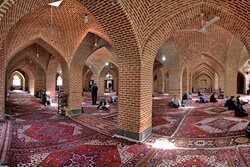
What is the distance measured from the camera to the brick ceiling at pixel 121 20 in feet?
14.9

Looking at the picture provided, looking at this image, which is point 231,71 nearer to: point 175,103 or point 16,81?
point 175,103

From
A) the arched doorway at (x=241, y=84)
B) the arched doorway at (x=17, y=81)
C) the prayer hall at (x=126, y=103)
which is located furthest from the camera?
the arched doorway at (x=17, y=81)

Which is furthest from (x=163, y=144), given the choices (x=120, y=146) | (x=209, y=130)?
(x=209, y=130)

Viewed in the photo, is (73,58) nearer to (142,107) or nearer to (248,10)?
(142,107)

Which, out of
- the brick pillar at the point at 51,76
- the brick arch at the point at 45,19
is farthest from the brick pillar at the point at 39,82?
the brick arch at the point at 45,19

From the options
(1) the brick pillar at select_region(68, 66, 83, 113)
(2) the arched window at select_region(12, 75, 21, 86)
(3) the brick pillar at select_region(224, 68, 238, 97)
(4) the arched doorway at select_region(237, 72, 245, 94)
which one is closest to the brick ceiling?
(1) the brick pillar at select_region(68, 66, 83, 113)

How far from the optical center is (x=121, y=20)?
4605 millimetres

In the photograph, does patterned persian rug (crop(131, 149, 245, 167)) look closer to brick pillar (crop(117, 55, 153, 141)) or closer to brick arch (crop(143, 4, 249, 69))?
brick pillar (crop(117, 55, 153, 141))

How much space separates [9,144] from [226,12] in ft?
22.8

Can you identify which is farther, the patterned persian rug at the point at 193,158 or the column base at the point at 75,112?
the column base at the point at 75,112

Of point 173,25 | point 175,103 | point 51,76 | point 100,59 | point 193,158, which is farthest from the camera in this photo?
point 100,59

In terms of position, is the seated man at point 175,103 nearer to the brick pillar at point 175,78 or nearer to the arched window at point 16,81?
the brick pillar at point 175,78

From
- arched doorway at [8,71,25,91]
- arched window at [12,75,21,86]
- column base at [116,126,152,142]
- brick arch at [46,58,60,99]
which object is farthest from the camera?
arched window at [12,75,21,86]

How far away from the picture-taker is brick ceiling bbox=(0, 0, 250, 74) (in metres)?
4.55
